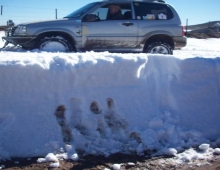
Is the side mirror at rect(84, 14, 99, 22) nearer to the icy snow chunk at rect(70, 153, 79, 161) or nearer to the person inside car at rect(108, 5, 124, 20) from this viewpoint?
the person inside car at rect(108, 5, 124, 20)

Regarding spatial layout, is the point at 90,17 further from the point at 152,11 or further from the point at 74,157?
the point at 74,157

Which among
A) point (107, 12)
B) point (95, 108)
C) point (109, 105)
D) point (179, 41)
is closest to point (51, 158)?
point (95, 108)

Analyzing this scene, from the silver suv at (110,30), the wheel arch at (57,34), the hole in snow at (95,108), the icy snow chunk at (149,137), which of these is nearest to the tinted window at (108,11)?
the silver suv at (110,30)

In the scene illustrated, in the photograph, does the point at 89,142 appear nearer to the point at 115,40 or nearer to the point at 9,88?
the point at 9,88

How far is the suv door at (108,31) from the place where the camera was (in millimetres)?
8031

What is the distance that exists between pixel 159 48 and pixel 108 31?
1.55 m

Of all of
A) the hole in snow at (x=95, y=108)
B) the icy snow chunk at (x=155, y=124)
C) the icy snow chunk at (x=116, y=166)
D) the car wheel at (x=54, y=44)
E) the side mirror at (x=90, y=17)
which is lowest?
the icy snow chunk at (x=116, y=166)

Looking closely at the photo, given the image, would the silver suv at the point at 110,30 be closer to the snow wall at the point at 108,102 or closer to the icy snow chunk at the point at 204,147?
the snow wall at the point at 108,102

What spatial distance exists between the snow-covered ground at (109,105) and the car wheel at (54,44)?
266cm

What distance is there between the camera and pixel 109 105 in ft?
16.2

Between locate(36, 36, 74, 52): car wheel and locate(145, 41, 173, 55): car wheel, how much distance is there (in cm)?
230

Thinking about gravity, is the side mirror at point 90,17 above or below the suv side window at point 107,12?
below

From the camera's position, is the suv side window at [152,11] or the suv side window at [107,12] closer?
the suv side window at [107,12]

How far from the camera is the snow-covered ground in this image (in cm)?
427
